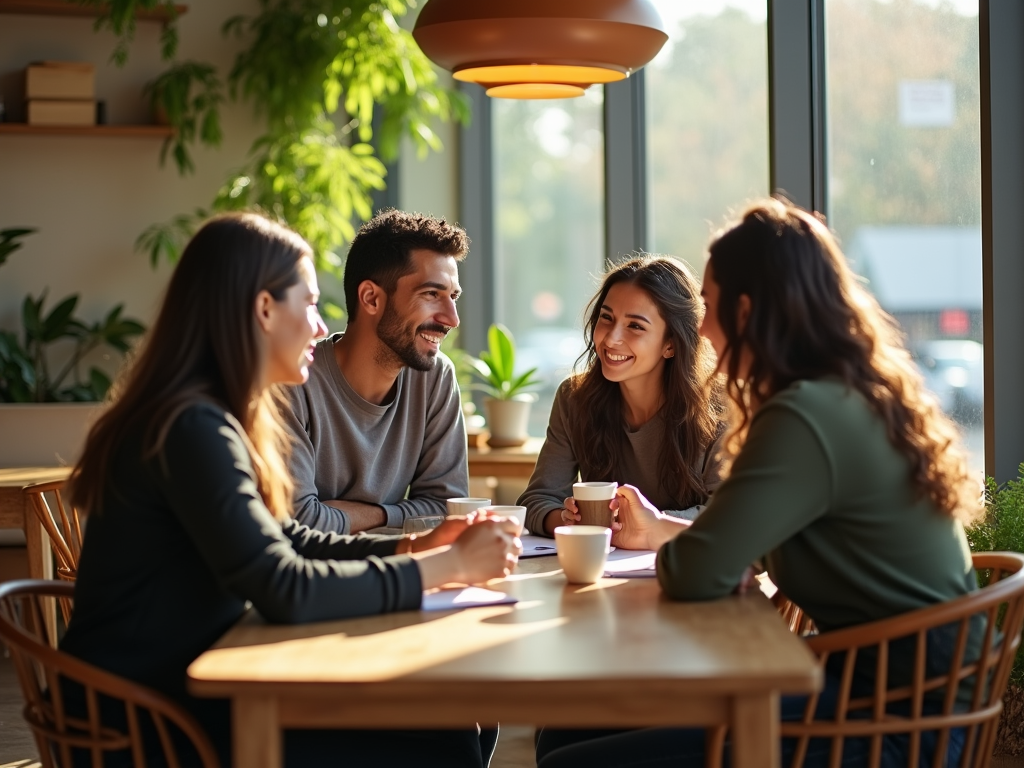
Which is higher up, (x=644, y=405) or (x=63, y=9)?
(x=63, y=9)

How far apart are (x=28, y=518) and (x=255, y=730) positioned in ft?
7.27

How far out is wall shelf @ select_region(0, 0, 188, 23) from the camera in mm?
5055

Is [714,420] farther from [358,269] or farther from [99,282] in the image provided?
[99,282]

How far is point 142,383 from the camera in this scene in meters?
1.70

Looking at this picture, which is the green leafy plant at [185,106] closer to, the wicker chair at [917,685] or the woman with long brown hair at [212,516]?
the woman with long brown hair at [212,516]

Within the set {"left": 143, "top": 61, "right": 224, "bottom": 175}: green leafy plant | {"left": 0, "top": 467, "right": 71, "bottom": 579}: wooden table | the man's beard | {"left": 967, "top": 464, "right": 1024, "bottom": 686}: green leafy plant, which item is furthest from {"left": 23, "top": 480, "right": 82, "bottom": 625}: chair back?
{"left": 143, "top": 61, "right": 224, "bottom": 175}: green leafy plant

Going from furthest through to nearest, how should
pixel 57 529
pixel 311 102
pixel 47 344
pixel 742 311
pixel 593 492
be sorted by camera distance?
pixel 47 344, pixel 311 102, pixel 57 529, pixel 593 492, pixel 742 311

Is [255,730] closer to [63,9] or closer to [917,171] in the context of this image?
[917,171]

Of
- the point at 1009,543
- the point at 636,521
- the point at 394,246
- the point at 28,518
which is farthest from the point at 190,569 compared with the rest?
the point at 1009,543

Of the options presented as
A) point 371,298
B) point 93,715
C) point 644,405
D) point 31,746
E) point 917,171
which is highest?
point 917,171

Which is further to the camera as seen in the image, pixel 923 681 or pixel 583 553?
pixel 583 553

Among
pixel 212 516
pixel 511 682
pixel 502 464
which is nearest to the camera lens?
pixel 511 682

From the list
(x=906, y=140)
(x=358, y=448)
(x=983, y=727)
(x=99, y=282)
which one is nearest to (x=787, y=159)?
(x=906, y=140)

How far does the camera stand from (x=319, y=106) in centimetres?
507
